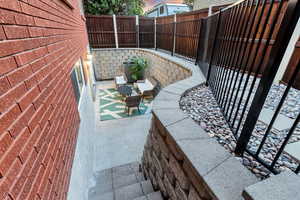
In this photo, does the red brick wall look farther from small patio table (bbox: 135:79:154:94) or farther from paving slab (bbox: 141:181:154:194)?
small patio table (bbox: 135:79:154:94)

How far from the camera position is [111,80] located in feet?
36.0

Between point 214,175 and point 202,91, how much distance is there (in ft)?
6.43

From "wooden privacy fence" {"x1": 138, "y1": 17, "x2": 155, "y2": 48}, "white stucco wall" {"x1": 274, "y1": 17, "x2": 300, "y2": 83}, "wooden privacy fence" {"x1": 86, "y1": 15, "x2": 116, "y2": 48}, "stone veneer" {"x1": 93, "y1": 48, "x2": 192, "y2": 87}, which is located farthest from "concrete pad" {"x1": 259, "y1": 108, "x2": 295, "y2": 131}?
"wooden privacy fence" {"x1": 86, "y1": 15, "x2": 116, "y2": 48}

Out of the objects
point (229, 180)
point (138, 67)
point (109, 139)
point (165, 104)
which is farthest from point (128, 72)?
point (229, 180)

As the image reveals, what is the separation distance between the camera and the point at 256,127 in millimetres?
1737

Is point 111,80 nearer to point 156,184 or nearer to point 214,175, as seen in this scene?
point 156,184

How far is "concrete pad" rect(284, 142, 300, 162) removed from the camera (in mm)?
1302

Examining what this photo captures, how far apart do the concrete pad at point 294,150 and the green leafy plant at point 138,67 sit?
8513 millimetres

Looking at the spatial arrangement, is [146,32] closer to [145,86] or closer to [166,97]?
[145,86]

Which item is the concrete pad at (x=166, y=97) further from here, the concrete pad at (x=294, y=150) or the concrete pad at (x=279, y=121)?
the concrete pad at (x=294, y=150)

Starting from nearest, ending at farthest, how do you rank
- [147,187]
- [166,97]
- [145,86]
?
[166,97] → [147,187] → [145,86]

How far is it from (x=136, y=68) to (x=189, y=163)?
349 inches

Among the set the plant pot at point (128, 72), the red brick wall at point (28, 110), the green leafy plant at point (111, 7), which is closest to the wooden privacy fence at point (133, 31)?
the plant pot at point (128, 72)

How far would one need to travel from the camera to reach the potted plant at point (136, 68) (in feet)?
30.9
